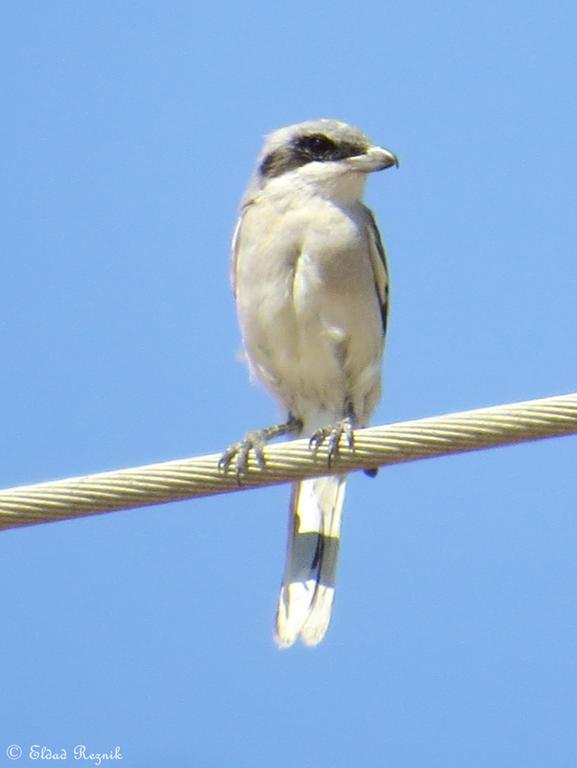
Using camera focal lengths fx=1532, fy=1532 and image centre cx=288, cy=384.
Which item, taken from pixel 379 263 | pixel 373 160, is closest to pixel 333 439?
pixel 379 263

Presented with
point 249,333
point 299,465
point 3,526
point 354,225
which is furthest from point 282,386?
point 3,526

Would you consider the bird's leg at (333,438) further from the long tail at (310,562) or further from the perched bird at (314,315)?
the long tail at (310,562)

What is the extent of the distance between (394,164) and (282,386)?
1.26 metres

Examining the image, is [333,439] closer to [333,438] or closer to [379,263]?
[333,438]

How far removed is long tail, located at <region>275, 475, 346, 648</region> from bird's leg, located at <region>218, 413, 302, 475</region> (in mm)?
324

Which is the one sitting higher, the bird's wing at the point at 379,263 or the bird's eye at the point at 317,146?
the bird's eye at the point at 317,146

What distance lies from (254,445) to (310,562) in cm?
119

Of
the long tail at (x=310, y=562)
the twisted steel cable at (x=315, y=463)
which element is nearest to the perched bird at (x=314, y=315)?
the long tail at (x=310, y=562)

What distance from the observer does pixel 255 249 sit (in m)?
7.59

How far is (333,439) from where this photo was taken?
5.74m

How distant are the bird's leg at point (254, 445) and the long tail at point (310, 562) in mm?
324

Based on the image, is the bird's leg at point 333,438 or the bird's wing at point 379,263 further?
the bird's wing at point 379,263

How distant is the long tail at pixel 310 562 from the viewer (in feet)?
23.3

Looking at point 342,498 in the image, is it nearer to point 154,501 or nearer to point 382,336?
point 382,336
